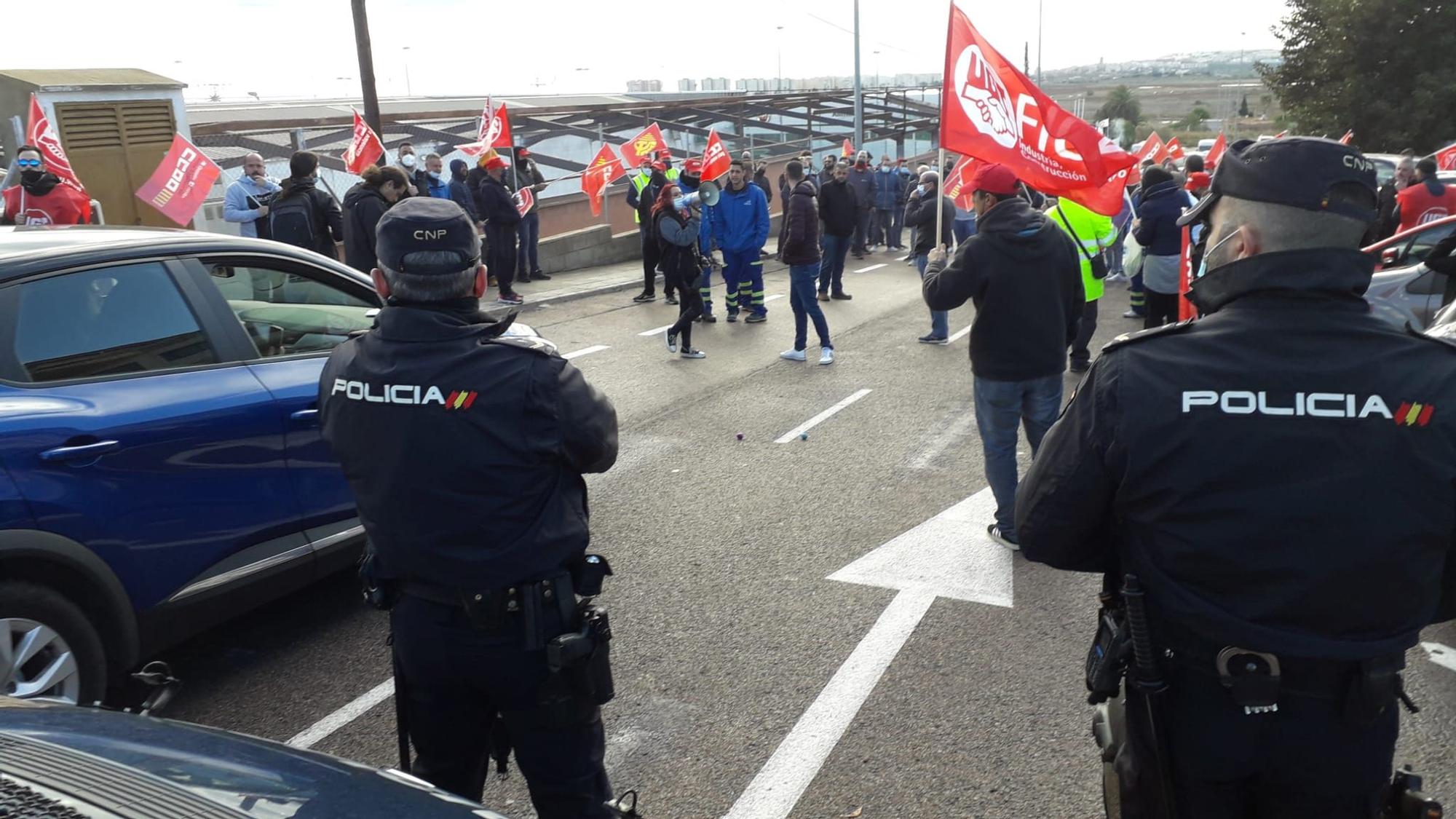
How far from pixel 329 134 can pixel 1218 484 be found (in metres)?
18.1

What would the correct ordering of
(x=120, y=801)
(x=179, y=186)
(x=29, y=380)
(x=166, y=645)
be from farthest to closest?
(x=179, y=186), (x=166, y=645), (x=29, y=380), (x=120, y=801)

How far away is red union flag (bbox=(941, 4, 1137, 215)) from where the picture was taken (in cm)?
622

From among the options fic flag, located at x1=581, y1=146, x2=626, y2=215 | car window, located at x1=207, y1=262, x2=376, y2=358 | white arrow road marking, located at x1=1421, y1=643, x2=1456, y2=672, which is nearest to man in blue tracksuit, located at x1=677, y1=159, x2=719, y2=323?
fic flag, located at x1=581, y1=146, x2=626, y2=215

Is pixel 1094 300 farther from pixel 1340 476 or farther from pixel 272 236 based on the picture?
pixel 1340 476

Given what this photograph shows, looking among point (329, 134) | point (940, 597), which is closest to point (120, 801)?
point (940, 597)

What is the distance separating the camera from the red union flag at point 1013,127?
622 cm

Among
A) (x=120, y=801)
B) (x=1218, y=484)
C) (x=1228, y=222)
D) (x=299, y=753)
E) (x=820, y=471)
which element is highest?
(x=1228, y=222)

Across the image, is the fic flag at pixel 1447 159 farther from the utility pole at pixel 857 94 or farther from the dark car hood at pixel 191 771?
the dark car hood at pixel 191 771

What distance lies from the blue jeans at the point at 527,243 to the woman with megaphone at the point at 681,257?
4.79 meters

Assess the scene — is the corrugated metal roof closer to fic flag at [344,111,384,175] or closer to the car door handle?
fic flag at [344,111,384,175]

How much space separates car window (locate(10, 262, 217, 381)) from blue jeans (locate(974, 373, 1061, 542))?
3670 mm

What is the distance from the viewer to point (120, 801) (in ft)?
5.58

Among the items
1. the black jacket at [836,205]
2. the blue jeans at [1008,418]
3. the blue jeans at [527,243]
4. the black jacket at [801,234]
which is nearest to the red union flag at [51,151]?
the blue jeans at [527,243]

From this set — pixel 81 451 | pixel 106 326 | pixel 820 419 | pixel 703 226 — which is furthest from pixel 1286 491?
pixel 703 226
